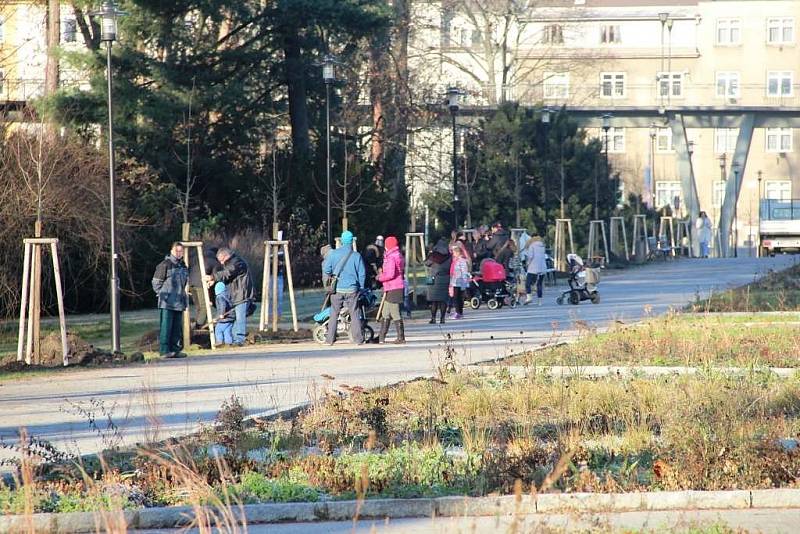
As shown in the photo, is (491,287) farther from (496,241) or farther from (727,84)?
(727,84)

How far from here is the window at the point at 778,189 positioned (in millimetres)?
94500

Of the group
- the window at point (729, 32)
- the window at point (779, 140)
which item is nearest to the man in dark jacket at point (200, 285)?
the window at point (729, 32)

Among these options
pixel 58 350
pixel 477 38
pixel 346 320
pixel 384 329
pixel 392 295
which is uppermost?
pixel 477 38

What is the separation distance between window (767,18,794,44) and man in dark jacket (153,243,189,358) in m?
77.7

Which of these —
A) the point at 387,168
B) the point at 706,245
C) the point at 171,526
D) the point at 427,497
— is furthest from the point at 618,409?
the point at 706,245

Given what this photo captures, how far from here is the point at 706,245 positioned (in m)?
71.6

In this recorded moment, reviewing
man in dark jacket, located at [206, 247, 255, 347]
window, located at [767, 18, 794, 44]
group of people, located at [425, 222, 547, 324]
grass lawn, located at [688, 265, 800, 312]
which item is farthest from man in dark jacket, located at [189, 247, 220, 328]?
window, located at [767, 18, 794, 44]

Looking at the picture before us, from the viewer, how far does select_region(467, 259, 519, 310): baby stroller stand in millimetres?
32719

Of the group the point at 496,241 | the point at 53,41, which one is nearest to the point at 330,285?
the point at 496,241

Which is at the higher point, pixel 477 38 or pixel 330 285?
pixel 477 38

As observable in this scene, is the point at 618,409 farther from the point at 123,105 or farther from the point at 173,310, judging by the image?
the point at 123,105

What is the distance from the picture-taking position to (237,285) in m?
24.2

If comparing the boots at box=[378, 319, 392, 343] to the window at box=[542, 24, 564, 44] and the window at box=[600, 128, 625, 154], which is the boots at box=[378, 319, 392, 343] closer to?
the window at box=[542, 24, 564, 44]

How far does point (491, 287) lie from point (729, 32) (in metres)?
65.2
